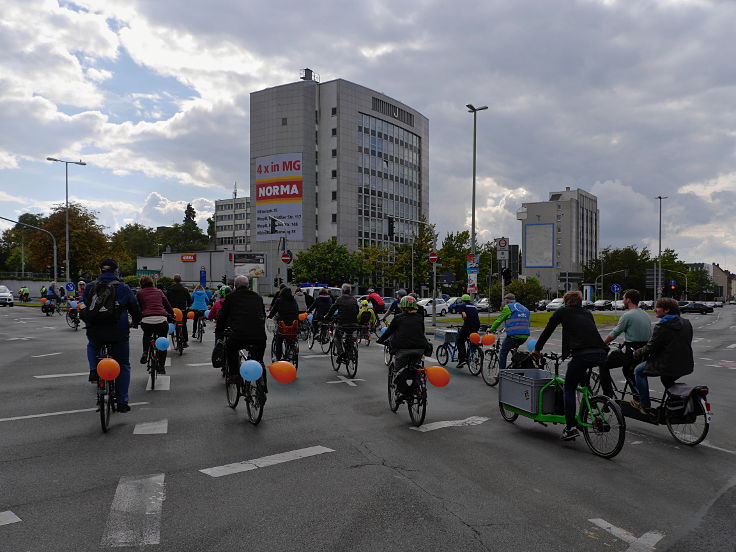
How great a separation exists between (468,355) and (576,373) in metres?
6.12

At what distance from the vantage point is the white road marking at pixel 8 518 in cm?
418

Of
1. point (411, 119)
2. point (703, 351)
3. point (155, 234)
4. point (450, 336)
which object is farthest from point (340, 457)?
point (155, 234)

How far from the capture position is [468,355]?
41.4 ft

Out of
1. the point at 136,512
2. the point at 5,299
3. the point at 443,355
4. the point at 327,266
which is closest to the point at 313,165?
the point at 327,266

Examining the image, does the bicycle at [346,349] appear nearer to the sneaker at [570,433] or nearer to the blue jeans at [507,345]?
the blue jeans at [507,345]

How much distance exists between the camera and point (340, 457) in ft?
19.5

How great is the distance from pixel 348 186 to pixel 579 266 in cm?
7934

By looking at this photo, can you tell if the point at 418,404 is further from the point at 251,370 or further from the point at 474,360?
the point at 474,360

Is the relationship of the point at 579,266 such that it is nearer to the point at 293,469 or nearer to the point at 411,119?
the point at 411,119

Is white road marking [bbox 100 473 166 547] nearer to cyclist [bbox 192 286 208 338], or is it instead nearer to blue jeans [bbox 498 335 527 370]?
blue jeans [bbox 498 335 527 370]

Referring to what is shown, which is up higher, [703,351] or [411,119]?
[411,119]

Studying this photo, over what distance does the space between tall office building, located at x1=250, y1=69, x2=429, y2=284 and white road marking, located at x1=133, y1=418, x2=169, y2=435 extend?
246ft

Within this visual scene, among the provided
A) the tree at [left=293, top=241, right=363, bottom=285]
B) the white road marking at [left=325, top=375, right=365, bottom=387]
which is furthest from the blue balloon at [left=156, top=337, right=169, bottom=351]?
the tree at [left=293, top=241, right=363, bottom=285]

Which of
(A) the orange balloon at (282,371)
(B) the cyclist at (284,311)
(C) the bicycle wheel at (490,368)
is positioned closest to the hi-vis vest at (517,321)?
(C) the bicycle wheel at (490,368)
